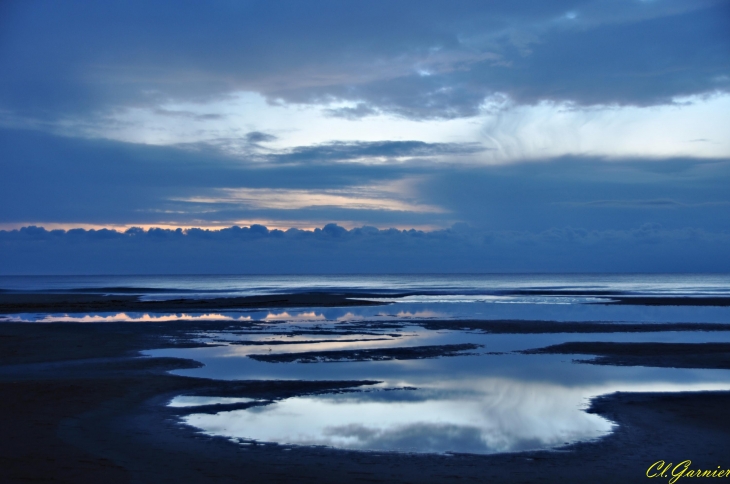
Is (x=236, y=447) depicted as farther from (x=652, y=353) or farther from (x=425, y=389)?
(x=652, y=353)

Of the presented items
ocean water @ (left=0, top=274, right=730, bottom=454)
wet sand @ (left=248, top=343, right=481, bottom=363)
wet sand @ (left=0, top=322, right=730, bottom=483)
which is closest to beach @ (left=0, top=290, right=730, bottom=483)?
wet sand @ (left=0, top=322, right=730, bottom=483)

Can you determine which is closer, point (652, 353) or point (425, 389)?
point (425, 389)

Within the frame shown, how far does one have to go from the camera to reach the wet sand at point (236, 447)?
923 cm

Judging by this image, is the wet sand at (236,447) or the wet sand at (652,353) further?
the wet sand at (652,353)

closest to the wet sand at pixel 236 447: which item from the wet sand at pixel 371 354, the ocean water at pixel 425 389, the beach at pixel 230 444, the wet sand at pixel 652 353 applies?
the beach at pixel 230 444

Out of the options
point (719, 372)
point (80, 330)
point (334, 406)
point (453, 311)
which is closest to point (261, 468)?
point (334, 406)

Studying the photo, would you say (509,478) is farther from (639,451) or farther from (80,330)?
(80,330)

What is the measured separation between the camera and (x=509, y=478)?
9.15 m

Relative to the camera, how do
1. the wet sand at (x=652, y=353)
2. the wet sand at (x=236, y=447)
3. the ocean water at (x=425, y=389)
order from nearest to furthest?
the wet sand at (x=236, y=447) < the ocean water at (x=425, y=389) < the wet sand at (x=652, y=353)

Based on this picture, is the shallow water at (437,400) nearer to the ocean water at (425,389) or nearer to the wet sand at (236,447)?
the ocean water at (425,389)

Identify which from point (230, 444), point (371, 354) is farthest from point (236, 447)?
point (371, 354)

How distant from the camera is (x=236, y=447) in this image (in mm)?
10727

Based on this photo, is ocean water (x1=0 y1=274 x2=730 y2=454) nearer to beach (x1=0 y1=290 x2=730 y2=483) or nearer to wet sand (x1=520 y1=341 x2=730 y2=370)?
beach (x1=0 y1=290 x2=730 y2=483)

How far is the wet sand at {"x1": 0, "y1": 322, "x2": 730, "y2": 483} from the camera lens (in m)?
9.23
